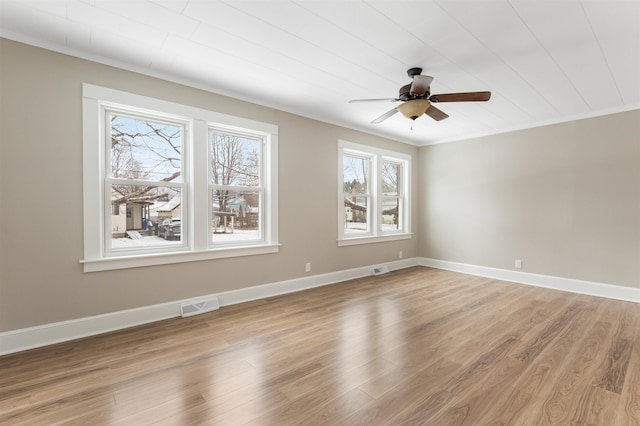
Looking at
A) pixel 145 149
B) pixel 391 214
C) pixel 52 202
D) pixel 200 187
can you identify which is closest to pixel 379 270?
pixel 391 214

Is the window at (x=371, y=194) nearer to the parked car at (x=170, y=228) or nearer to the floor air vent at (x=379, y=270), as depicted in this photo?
the floor air vent at (x=379, y=270)

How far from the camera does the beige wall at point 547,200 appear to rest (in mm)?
4008

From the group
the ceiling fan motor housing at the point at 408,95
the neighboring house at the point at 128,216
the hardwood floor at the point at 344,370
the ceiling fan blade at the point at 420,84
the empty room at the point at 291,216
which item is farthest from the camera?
the neighboring house at the point at 128,216

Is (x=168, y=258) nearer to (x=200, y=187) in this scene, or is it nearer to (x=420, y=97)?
(x=200, y=187)

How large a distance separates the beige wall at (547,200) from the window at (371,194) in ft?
2.11

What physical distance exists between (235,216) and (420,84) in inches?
104

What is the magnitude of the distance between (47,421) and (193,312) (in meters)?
1.64

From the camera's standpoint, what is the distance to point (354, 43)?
8.24 ft

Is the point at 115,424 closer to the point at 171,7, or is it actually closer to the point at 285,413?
the point at 285,413

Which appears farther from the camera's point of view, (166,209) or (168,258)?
(166,209)

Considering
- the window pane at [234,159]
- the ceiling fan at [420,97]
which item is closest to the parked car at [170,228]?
the window pane at [234,159]

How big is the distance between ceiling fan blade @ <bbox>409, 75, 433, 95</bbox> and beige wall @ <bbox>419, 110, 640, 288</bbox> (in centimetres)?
318

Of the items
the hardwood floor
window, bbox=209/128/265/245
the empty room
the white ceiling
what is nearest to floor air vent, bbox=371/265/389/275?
the empty room

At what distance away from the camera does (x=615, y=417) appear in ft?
5.68
